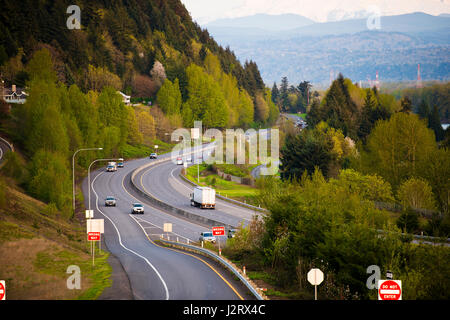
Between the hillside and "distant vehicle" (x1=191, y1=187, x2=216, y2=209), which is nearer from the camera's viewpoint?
"distant vehicle" (x1=191, y1=187, x2=216, y2=209)

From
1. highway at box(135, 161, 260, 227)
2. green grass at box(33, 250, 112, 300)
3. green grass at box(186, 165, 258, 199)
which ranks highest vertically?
green grass at box(33, 250, 112, 300)

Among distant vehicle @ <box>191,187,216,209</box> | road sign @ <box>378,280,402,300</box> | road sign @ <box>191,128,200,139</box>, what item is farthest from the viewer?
road sign @ <box>191,128,200,139</box>

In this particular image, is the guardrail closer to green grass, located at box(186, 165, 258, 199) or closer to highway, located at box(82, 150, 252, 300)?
highway, located at box(82, 150, 252, 300)

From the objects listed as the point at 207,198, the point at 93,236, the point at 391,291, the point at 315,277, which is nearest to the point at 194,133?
the point at 207,198

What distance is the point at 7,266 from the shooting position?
96.4ft

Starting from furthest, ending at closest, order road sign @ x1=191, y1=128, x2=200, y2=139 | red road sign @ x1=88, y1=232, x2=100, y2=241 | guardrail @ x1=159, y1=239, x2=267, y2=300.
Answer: road sign @ x1=191, y1=128, x2=200, y2=139 → red road sign @ x1=88, y1=232, x2=100, y2=241 → guardrail @ x1=159, y1=239, x2=267, y2=300

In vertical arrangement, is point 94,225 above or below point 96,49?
below

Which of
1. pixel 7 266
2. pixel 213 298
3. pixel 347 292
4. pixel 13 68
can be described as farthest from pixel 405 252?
pixel 13 68

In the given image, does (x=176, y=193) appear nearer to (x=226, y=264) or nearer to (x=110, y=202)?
(x=110, y=202)

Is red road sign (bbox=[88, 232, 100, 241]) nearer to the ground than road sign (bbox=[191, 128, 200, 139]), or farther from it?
farther from it

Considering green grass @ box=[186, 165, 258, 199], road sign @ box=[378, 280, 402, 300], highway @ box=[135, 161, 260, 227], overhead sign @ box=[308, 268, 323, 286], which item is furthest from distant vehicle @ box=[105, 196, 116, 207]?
road sign @ box=[378, 280, 402, 300]

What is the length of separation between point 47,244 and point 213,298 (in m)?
15.7

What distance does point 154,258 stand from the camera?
133 ft

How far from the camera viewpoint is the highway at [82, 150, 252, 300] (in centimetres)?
2750
